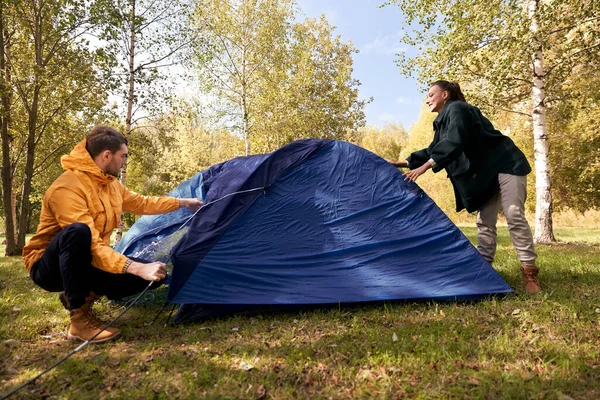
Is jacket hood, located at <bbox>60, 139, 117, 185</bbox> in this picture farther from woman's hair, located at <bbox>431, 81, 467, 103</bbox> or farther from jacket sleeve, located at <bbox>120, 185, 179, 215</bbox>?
woman's hair, located at <bbox>431, 81, 467, 103</bbox>

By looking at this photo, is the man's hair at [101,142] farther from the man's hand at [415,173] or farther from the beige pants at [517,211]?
the beige pants at [517,211]

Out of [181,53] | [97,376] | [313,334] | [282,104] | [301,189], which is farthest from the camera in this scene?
[282,104]

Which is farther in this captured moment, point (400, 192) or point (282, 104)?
point (282, 104)

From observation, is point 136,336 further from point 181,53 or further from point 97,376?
point 181,53

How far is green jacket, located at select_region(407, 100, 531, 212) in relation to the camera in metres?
3.50

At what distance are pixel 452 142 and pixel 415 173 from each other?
44 centimetres

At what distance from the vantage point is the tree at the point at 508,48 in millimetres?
7508

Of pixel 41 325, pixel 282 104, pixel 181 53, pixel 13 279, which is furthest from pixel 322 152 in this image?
pixel 282 104

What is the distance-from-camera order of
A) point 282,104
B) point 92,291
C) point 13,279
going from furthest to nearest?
point 282,104, point 13,279, point 92,291

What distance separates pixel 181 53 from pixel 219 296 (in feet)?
33.6

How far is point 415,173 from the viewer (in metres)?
3.55

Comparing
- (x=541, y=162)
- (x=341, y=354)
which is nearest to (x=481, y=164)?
(x=341, y=354)

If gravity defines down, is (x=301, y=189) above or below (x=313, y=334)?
above

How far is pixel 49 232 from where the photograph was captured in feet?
9.55
